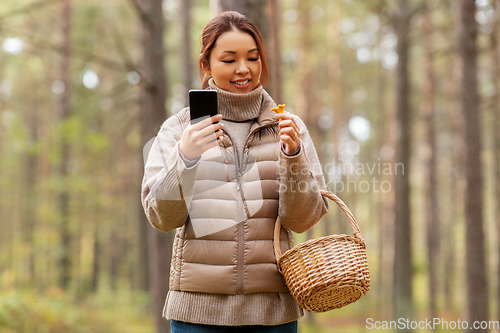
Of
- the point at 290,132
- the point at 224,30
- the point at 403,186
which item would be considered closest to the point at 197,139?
the point at 290,132

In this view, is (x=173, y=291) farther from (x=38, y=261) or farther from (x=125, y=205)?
(x=125, y=205)

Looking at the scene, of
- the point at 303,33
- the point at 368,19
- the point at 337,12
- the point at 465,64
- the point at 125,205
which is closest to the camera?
the point at 465,64

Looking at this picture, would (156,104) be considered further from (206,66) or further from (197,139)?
(197,139)

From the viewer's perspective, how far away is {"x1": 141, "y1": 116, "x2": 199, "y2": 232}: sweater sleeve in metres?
1.69

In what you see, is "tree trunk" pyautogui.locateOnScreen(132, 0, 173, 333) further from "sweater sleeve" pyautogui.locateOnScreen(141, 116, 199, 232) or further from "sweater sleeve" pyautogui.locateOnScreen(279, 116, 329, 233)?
"sweater sleeve" pyautogui.locateOnScreen(279, 116, 329, 233)

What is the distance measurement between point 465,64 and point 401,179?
251cm

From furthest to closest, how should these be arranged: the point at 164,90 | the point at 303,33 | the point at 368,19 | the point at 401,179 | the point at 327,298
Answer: the point at 303,33, the point at 368,19, the point at 401,179, the point at 164,90, the point at 327,298

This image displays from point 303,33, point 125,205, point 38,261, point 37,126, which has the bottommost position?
point 38,261

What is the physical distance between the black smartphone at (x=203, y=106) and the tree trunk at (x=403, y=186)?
6536mm

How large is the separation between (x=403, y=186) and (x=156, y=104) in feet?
15.9

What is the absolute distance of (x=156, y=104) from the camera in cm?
509

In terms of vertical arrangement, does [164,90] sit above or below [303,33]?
below

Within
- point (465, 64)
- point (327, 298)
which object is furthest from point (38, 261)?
point (327, 298)

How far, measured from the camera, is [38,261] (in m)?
16.2
